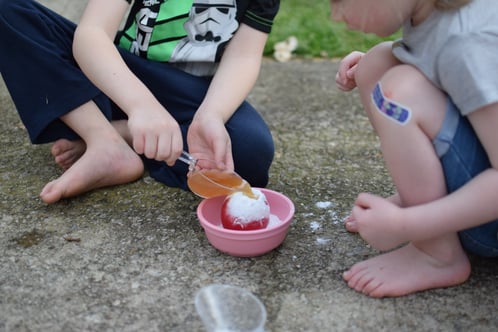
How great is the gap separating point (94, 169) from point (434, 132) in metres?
0.77

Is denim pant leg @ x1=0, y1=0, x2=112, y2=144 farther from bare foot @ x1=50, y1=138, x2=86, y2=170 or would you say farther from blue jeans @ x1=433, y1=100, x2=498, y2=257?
blue jeans @ x1=433, y1=100, x2=498, y2=257

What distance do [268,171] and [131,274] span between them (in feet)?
1.63

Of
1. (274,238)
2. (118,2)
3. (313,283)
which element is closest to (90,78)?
(118,2)

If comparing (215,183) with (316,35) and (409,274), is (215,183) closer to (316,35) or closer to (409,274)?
(409,274)

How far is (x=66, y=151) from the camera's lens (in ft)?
5.37

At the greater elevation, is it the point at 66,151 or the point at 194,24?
the point at 194,24

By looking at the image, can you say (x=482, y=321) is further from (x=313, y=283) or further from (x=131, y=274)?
(x=131, y=274)

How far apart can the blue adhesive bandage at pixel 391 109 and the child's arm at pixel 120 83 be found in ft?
1.34

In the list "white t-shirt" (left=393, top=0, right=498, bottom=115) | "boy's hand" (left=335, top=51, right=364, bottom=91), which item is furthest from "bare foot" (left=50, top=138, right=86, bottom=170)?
"white t-shirt" (left=393, top=0, right=498, bottom=115)

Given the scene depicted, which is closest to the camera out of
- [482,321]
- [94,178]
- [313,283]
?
[482,321]

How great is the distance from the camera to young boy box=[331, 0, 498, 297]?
1057mm

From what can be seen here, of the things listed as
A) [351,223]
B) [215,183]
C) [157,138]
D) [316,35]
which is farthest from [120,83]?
[316,35]

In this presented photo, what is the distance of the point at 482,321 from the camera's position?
1.12 m

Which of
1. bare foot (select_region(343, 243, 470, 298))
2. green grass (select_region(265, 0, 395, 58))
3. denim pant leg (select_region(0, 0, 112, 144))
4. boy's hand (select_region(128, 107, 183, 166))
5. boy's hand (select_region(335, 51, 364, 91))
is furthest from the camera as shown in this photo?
green grass (select_region(265, 0, 395, 58))
